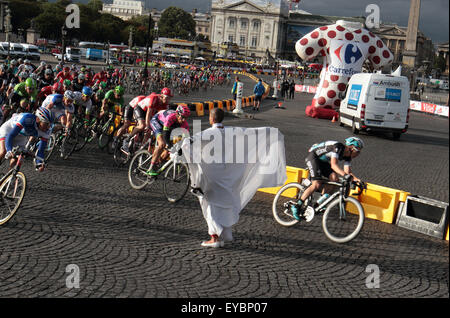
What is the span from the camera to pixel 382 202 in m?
9.30

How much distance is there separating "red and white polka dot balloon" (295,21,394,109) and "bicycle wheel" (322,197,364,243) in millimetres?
18688

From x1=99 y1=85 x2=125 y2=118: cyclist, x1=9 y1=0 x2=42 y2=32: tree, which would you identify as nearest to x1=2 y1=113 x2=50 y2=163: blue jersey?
x1=99 y1=85 x2=125 y2=118: cyclist

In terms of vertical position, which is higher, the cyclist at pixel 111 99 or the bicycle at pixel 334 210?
the cyclist at pixel 111 99

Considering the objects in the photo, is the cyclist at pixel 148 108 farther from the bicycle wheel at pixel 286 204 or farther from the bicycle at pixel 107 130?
the bicycle wheel at pixel 286 204

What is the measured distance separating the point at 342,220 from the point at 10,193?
4600mm

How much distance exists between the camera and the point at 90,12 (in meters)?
120

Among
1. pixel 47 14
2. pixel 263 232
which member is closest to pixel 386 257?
pixel 263 232

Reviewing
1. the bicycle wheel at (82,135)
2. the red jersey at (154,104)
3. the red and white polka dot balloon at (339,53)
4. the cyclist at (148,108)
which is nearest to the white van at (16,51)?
the red and white polka dot balloon at (339,53)

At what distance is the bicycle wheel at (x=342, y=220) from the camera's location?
24.6 feet

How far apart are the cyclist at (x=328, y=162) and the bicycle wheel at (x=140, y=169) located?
3.01 meters

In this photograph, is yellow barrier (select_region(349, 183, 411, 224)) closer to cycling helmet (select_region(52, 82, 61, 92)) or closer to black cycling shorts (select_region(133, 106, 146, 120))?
black cycling shorts (select_region(133, 106, 146, 120))

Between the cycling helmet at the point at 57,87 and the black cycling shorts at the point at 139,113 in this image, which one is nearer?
the black cycling shorts at the point at 139,113

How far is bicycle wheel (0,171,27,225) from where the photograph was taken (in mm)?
7227
